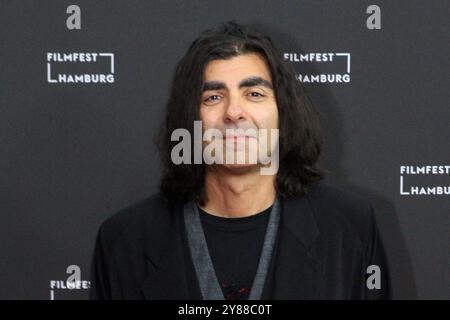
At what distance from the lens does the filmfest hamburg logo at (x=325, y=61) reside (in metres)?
2.29

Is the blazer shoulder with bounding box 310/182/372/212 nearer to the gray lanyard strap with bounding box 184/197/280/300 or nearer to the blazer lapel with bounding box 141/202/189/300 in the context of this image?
the gray lanyard strap with bounding box 184/197/280/300

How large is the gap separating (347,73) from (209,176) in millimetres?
636

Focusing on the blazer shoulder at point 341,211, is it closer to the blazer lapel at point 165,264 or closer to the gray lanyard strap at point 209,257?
the gray lanyard strap at point 209,257

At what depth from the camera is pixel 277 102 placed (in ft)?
6.17

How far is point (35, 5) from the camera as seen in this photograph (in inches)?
92.0

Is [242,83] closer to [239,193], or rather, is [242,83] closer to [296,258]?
[239,193]

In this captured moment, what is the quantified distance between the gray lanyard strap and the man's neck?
3 centimetres

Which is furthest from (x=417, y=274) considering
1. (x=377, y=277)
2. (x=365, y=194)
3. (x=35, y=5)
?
(x=35, y=5)

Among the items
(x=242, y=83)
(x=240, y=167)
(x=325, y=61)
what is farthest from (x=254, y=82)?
(x=325, y=61)

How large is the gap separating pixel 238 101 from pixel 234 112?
4 centimetres

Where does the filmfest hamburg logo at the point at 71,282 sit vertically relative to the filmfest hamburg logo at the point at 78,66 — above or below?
below

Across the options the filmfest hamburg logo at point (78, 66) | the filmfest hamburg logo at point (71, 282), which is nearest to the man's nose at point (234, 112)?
the filmfest hamburg logo at point (78, 66)

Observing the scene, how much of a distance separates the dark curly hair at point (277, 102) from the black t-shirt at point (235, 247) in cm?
8

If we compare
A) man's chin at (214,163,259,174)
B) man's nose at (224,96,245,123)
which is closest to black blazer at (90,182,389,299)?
man's chin at (214,163,259,174)
